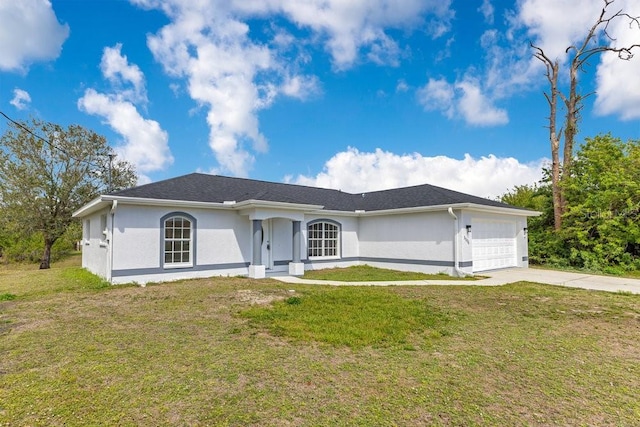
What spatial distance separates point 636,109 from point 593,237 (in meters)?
7.17

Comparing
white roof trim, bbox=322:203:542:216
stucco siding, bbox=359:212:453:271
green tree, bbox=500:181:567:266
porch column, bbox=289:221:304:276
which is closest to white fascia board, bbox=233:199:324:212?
porch column, bbox=289:221:304:276

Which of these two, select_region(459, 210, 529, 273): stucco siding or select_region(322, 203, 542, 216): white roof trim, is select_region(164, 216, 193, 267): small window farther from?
select_region(459, 210, 529, 273): stucco siding

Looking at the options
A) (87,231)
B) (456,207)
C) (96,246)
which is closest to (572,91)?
(456,207)

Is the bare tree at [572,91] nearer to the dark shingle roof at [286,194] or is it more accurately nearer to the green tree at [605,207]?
the green tree at [605,207]

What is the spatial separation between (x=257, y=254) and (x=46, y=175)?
16.2 meters

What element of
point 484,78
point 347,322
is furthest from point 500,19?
point 347,322

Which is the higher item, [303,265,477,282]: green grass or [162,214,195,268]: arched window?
[162,214,195,268]: arched window

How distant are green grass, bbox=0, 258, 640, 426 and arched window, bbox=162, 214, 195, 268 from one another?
348cm

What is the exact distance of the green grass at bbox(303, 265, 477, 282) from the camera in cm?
1202

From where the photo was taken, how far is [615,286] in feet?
33.3

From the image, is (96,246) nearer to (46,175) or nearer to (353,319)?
(46,175)

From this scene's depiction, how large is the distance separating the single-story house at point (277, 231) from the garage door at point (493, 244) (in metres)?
0.04

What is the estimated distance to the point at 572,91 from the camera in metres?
17.0

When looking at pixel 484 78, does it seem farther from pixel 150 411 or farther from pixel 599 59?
pixel 150 411
